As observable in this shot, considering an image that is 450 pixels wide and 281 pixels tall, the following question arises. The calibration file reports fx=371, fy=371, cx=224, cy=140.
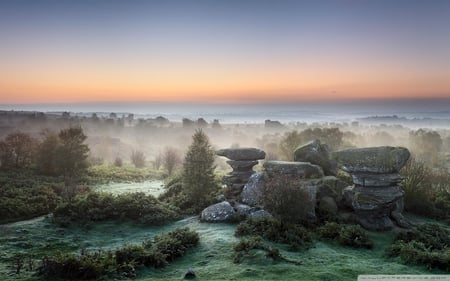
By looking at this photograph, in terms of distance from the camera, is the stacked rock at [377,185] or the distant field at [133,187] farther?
the distant field at [133,187]

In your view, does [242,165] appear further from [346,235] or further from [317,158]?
[346,235]

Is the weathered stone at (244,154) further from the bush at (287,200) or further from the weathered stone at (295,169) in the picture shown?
the bush at (287,200)

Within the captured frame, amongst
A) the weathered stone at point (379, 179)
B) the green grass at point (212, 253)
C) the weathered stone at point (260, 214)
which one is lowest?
the green grass at point (212, 253)

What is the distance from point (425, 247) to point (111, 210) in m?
17.1

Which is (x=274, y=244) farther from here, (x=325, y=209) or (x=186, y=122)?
(x=186, y=122)

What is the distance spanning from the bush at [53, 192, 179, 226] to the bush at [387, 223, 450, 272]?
1251 centimetres

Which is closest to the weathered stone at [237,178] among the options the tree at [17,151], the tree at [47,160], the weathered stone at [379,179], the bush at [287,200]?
the bush at [287,200]

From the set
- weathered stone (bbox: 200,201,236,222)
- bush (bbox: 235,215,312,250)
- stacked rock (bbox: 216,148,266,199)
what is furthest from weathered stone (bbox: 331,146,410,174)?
weathered stone (bbox: 200,201,236,222)

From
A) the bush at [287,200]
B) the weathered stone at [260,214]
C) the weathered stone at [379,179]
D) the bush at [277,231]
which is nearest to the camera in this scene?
the bush at [277,231]

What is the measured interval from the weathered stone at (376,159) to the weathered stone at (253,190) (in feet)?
17.3

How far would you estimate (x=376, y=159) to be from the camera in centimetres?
2192

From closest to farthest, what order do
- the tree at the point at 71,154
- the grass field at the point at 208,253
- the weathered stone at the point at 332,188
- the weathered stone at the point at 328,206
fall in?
the grass field at the point at 208,253, the weathered stone at the point at 328,206, the weathered stone at the point at 332,188, the tree at the point at 71,154

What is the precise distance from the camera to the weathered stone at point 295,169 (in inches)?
974

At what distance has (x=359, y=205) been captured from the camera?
71.4ft
